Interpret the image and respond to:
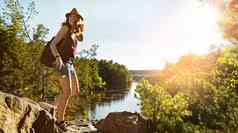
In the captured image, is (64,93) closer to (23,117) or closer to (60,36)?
(23,117)

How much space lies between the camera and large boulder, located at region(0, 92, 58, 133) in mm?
5546

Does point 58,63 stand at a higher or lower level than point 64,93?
higher

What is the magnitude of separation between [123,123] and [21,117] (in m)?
8.54

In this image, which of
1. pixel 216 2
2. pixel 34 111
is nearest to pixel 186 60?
pixel 216 2

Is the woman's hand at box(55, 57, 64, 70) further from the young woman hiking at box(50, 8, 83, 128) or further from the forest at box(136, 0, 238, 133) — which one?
the forest at box(136, 0, 238, 133)

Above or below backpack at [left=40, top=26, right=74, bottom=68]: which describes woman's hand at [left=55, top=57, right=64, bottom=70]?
below

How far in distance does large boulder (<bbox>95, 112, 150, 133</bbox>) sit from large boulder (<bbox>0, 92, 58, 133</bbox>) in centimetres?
605

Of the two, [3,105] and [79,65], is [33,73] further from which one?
[3,105]

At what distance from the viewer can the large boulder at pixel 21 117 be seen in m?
5.55

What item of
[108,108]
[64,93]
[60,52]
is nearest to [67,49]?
[60,52]

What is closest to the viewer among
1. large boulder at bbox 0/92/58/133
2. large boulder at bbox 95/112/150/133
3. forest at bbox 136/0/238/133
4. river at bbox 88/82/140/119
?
large boulder at bbox 0/92/58/133

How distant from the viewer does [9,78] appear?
25.8 meters

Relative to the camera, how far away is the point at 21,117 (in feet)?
20.4

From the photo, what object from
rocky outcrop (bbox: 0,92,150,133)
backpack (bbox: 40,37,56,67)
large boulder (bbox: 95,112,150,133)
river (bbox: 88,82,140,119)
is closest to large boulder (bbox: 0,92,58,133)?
rocky outcrop (bbox: 0,92,150,133)
